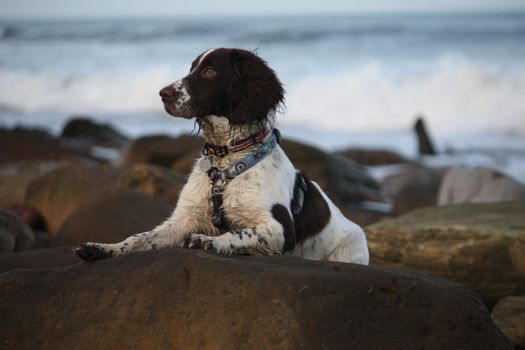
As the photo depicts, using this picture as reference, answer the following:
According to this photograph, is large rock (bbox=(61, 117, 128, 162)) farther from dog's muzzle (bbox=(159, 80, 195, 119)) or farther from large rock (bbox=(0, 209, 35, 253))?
dog's muzzle (bbox=(159, 80, 195, 119))

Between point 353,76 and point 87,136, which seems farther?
point 353,76

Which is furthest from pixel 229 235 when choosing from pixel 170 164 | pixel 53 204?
pixel 170 164

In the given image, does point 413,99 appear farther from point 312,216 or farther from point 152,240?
point 152,240

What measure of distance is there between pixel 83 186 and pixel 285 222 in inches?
188

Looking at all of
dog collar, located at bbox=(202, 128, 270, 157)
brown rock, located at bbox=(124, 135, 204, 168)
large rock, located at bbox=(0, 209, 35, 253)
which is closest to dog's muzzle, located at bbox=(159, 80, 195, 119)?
dog collar, located at bbox=(202, 128, 270, 157)

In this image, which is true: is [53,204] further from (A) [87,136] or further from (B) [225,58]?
(A) [87,136]

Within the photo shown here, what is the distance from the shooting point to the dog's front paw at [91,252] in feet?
14.1

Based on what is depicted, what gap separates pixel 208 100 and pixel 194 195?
1.87ft

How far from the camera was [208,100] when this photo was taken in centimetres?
478

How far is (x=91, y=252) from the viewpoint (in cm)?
433

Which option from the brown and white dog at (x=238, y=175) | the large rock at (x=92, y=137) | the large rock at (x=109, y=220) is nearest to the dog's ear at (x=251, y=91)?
the brown and white dog at (x=238, y=175)

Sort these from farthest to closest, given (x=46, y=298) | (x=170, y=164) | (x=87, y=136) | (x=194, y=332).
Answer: (x=87, y=136)
(x=170, y=164)
(x=46, y=298)
(x=194, y=332)

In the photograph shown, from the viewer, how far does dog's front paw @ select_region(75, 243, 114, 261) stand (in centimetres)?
431

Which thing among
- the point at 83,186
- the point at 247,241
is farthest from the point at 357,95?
the point at 247,241
